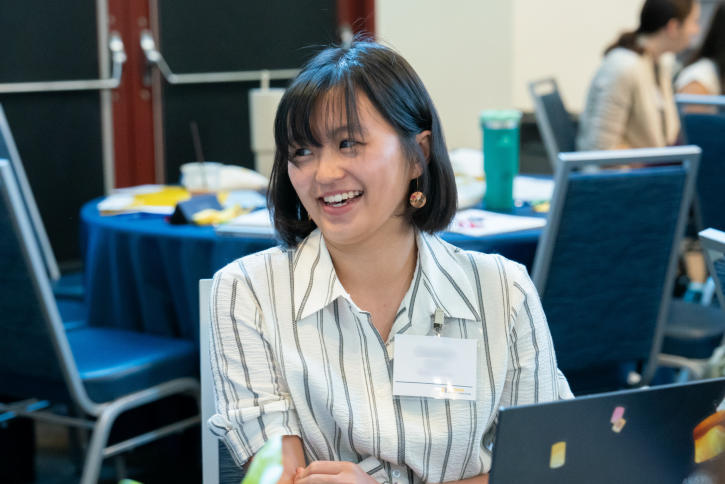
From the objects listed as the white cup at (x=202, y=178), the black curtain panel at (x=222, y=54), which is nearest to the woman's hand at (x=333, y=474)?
the white cup at (x=202, y=178)

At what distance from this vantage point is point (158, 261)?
2.25 meters

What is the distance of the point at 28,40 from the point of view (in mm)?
4074

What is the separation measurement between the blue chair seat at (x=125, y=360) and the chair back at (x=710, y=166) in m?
1.76

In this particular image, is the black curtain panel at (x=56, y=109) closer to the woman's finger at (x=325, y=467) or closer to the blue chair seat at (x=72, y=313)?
the blue chair seat at (x=72, y=313)

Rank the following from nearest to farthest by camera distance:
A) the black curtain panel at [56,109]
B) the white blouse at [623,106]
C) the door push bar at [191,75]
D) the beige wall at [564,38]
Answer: the white blouse at [623,106] < the black curtain panel at [56,109] < the door push bar at [191,75] < the beige wall at [564,38]

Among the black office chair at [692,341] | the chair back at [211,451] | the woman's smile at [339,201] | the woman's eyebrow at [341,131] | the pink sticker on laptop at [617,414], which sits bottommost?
the black office chair at [692,341]

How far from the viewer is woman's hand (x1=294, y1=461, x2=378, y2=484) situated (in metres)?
1.01

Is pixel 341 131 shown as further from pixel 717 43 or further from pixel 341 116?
pixel 717 43

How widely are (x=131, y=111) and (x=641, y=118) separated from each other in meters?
2.63

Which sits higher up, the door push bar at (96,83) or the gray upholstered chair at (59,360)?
the door push bar at (96,83)

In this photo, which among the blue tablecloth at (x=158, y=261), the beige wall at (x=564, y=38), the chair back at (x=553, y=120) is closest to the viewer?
the blue tablecloth at (x=158, y=261)

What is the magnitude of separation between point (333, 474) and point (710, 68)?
3410mm

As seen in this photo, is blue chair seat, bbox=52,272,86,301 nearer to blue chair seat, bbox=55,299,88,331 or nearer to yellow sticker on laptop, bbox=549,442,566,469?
blue chair seat, bbox=55,299,88,331

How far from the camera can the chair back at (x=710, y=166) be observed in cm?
278
